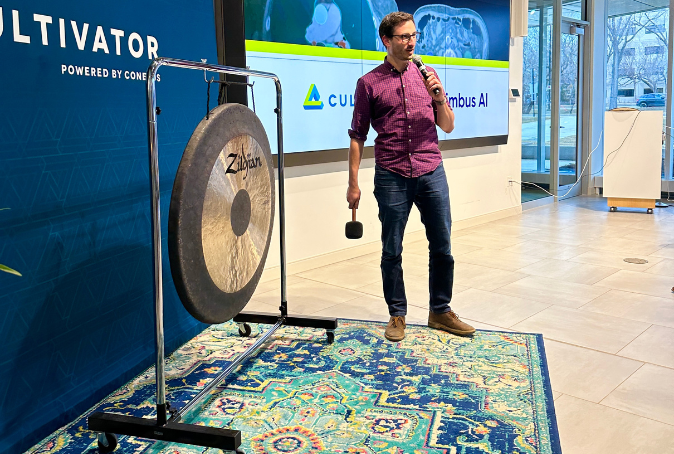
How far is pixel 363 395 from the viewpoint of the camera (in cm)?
271

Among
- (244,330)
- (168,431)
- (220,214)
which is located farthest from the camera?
(244,330)

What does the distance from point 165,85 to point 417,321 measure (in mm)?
1793

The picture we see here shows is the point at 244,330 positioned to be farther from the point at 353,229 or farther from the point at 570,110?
the point at 570,110

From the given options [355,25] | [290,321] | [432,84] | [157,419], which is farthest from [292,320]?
[355,25]

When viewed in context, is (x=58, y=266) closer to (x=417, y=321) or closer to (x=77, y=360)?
(x=77, y=360)

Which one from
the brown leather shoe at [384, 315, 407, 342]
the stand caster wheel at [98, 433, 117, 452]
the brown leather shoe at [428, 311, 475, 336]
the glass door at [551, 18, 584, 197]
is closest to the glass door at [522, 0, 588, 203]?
the glass door at [551, 18, 584, 197]

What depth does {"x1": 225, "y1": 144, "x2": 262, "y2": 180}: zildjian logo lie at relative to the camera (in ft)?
8.36

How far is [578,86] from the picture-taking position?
8.30 metres

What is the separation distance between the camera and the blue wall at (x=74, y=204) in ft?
7.55

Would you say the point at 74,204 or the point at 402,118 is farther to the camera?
the point at 402,118

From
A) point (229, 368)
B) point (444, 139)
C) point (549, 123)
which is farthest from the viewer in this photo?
point (549, 123)

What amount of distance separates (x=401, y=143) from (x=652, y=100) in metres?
6.22

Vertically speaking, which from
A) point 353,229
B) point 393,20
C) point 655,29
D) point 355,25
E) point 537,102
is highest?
point 655,29

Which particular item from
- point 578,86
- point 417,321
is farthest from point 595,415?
point 578,86
